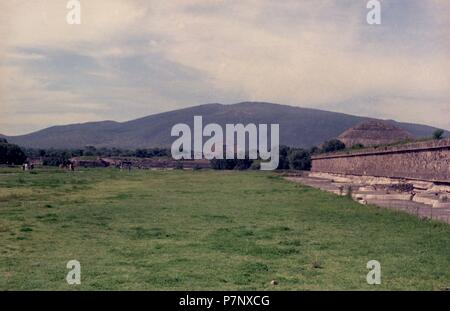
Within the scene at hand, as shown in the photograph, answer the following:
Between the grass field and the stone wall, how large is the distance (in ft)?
25.1

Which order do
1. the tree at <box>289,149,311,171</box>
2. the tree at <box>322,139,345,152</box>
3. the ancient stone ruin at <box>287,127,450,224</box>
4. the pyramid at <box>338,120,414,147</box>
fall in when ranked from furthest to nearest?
the pyramid at <box>338,120,414,147</box>, the tree at <box>322,139,345,152</box>, the tree at <box>289,149,311,171</box>, the ancient stone ruin at <box>287,127,450,224</box>

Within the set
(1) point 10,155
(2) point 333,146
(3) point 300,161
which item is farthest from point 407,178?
(1) point 10,155

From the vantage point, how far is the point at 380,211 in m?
17.1

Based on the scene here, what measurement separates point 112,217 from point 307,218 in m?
5.79

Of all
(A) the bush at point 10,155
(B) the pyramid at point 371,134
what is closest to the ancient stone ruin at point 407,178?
(B) the pyramid at point 371,134

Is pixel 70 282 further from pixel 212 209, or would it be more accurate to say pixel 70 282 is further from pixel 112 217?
pixel 212 209

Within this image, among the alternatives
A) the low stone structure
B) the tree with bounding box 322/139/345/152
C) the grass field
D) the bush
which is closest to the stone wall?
the low stone structure

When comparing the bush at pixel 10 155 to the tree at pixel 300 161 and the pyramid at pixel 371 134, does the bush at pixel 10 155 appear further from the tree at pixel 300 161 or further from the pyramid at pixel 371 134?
the pyramid at pixel 371 134

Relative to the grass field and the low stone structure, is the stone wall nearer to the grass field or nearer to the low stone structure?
the low stone structure

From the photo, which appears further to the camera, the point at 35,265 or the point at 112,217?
the point at 112,217

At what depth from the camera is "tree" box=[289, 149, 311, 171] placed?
3492 inches

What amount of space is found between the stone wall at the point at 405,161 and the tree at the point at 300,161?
34.6 meters
